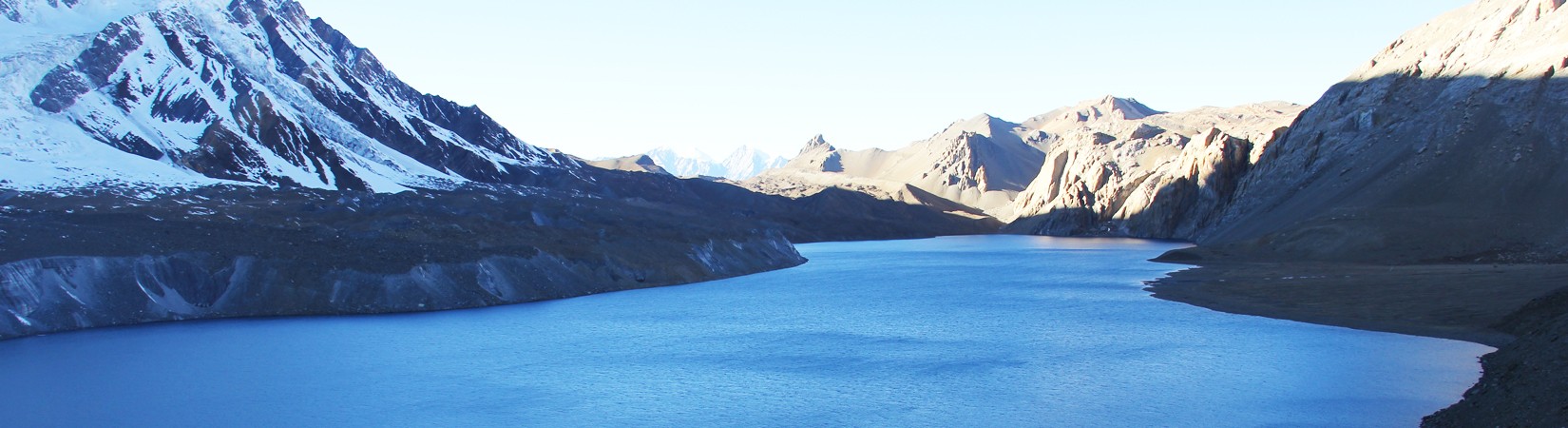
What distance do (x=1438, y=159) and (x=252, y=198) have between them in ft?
364

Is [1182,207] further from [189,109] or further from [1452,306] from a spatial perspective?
[189,109]

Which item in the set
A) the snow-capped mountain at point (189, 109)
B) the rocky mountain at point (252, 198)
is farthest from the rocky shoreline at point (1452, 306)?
the snow-capped mountain at point (189, 109)

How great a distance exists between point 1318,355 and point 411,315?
5033 cm

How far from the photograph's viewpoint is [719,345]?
51562 mm

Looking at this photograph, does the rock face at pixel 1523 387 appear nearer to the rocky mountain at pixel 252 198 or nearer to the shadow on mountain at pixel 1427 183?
the shadow on mountain at pixel 1427 183

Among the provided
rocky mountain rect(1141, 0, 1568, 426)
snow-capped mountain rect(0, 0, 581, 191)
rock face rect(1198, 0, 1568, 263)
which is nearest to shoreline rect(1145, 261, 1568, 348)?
rocky mountain rect(1141, 0, 1568, 426)

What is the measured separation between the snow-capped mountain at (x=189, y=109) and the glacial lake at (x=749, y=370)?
58.4 meters

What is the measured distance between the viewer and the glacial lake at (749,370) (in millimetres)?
34281

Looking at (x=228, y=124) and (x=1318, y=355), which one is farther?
(x=228, y=124)

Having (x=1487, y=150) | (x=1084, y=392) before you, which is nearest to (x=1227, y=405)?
(x=1084, y=392)

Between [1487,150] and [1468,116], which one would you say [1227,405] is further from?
[1468,116]

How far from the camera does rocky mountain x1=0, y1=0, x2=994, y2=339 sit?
209 feet

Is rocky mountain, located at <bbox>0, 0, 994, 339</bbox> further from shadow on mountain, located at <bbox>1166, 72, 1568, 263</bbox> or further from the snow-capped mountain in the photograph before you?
shadow on mountain, located at <bbox>1166, 72, 1568, 263</bbox>

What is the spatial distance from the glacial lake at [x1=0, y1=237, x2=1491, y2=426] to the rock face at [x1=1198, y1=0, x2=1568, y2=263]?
35164 millimetres
